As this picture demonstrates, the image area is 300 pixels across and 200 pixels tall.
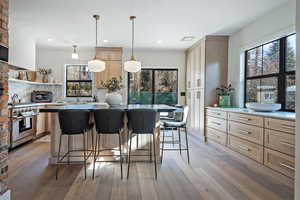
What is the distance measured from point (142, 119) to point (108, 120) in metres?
0.45

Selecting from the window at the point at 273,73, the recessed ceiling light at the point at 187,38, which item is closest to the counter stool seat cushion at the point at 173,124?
the window at the point at 273,73

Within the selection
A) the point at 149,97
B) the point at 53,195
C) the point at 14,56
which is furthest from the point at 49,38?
the point at 53,195

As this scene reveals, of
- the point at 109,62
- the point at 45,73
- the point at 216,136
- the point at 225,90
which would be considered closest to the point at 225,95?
the point at 225,90

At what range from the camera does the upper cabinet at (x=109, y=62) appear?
627 centimetres

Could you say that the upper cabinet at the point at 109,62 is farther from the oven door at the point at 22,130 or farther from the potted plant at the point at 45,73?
the oven door at the point at 22,130

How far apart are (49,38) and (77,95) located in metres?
1.96

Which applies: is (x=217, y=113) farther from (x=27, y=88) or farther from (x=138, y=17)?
(x=27, y=88)

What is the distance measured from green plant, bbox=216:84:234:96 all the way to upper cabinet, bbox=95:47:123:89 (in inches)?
116

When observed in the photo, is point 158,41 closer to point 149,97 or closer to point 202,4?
point 149,97

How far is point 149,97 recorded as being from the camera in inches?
267

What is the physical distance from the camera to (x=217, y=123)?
4.44 metres

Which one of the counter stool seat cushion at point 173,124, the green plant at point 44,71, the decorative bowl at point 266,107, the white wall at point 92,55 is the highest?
the white wall at point 92,55

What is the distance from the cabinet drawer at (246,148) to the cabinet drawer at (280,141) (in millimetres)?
221

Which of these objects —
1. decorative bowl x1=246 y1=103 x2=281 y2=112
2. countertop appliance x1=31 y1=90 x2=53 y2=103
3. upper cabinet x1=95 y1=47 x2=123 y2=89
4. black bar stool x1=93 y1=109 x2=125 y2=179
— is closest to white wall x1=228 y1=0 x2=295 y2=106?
decorative bowl x1=246 y1=103 x2=281 y2=112
